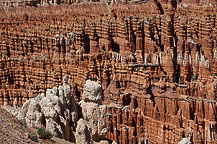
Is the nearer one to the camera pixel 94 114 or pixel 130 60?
pixel 94 114

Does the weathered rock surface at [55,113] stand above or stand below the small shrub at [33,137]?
below

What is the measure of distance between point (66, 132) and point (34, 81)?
19.1m

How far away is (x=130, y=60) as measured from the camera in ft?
135

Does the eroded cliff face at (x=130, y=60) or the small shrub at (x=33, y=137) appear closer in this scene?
the small shrub at (x=33, y=137)

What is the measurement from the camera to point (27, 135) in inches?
672

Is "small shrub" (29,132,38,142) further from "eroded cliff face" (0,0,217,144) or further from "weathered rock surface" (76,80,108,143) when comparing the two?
"eroded cliff face" (0,0,217,144)

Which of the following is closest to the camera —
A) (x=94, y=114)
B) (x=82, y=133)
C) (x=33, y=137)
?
(x=33, y=137)

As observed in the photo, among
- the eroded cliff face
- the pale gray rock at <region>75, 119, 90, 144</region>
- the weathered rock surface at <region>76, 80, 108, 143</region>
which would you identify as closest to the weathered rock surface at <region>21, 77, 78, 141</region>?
the weathered rock surface at <region>76, 80, 108, 143</region>

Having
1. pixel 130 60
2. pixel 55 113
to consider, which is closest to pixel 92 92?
pixel 55 113

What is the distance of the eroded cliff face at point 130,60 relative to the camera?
35.3 metres

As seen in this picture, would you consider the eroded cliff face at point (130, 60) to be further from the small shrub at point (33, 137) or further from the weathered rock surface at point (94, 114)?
the small shrub at point (33, 137)

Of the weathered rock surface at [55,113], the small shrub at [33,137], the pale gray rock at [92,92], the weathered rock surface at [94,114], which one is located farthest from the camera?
the pale gray rock at [92,92]

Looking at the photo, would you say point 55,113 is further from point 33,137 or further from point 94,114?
point 33,137

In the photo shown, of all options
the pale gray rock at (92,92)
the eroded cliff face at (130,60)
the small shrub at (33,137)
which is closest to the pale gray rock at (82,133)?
the pale gray rock at (92,92)
